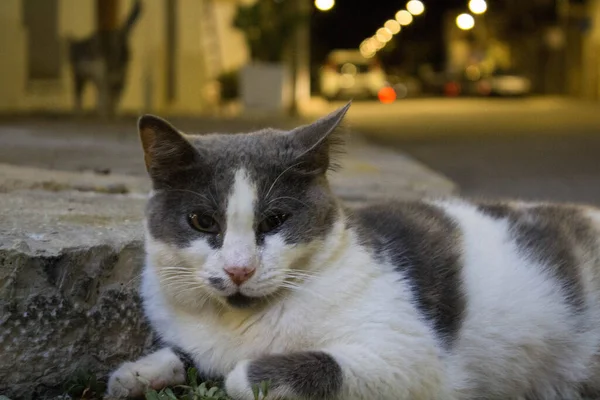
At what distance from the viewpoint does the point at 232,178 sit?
234cm

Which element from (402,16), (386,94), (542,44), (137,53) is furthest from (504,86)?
(137,53)

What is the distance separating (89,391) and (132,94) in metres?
14.9

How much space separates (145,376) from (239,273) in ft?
1.72

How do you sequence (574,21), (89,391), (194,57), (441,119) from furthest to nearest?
(574,21) < (194,57) < (441,119) < (89,391)

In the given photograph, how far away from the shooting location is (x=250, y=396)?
219 cm

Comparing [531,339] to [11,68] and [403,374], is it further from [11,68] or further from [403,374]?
[11,68]

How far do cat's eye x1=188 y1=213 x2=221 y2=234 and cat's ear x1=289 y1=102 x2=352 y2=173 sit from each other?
Answer: 0.31 meters

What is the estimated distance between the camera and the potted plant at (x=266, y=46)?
1614cm

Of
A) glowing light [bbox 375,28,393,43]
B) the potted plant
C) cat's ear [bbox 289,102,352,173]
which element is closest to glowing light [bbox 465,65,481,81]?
glowing light [bbox 375,28,393,43]

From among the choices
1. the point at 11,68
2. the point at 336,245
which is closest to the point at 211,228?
the point at 336,245

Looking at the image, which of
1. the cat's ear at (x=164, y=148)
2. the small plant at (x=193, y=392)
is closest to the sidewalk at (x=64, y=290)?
the small plant at (x=193, y=392)

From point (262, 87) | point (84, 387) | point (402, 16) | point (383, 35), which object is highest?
point (402, 16)

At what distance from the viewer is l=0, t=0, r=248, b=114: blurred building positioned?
506 inches

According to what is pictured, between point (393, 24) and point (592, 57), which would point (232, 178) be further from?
point (592, 57)
